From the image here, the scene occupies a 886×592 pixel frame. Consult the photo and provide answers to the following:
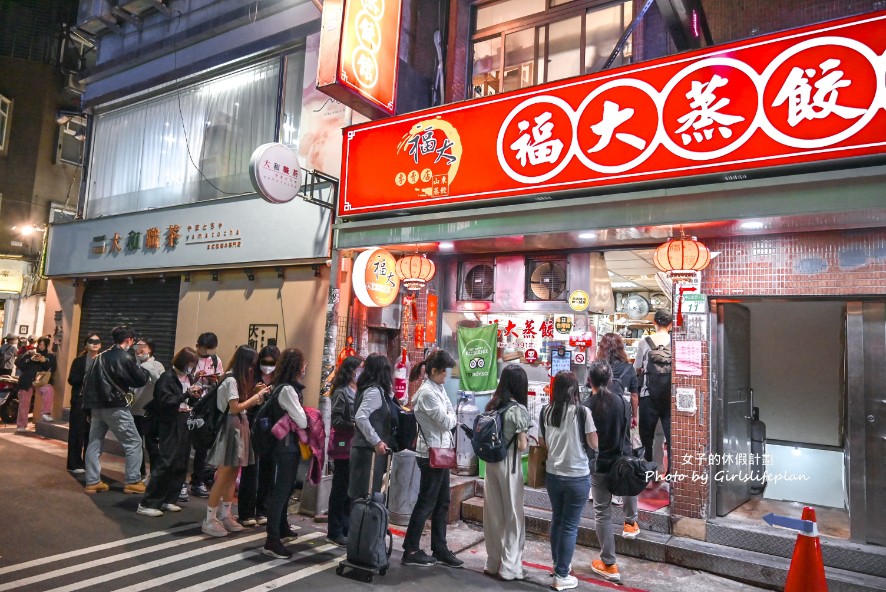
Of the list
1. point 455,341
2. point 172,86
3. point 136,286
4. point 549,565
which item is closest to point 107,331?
point 136,286

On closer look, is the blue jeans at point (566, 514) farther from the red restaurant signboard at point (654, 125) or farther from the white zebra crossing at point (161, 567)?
the red restaurant signboard at point (654, 125)

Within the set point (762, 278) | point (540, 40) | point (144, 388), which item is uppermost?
point (540, 40)

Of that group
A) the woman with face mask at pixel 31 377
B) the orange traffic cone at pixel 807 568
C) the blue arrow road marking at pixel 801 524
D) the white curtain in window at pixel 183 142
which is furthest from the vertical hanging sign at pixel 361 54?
the woman with face mask at pixel 31 377

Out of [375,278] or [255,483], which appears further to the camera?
[375,278]

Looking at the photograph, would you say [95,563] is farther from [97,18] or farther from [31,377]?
[97,18]

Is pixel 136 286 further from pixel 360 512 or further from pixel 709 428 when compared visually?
pixel 709 428

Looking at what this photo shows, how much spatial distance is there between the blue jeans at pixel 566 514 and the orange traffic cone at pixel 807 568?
1.84m

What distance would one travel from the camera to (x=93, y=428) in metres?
8.25

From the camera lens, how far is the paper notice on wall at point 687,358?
7042 mm

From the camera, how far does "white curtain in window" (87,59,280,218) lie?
1212 cm

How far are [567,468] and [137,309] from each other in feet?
38.9

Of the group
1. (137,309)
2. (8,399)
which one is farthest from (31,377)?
(137,309)

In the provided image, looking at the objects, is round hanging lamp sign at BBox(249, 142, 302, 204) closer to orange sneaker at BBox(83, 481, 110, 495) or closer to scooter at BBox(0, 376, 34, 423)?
orange sneaker at BBox(83, 481, 110, 495)

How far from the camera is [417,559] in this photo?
5934 mm
